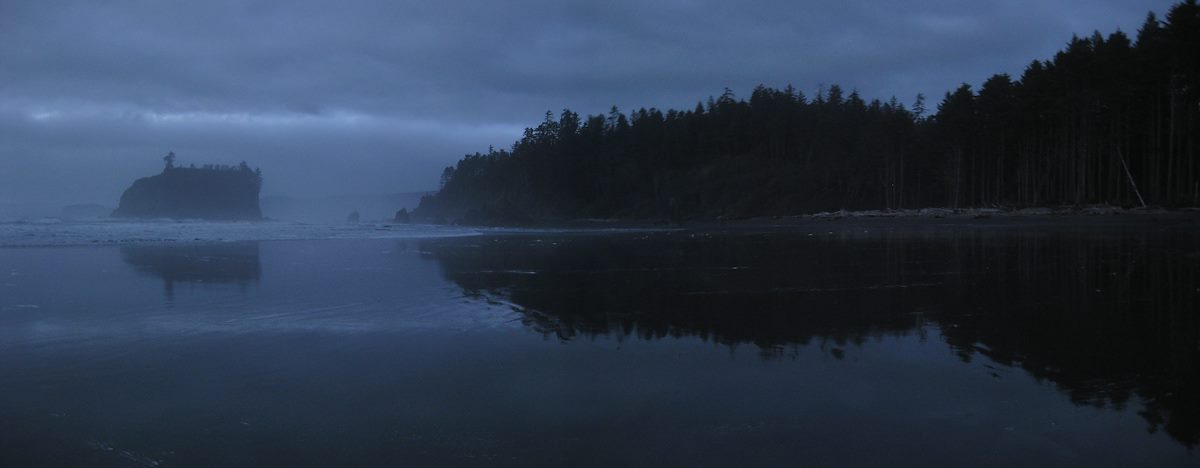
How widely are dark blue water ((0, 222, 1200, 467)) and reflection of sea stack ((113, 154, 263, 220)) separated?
4642 inches

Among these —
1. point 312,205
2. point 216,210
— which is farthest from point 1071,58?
point 312,205

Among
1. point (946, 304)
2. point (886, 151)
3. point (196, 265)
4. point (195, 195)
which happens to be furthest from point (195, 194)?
point (946, 304)

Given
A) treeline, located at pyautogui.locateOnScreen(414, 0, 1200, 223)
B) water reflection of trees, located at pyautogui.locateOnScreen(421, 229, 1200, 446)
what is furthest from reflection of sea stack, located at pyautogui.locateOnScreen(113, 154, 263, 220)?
water reflection of trees, located at pyautogui.locateOnScreen(421, 229, 1200, 446)

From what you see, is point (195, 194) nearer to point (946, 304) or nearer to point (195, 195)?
point (195, 195)

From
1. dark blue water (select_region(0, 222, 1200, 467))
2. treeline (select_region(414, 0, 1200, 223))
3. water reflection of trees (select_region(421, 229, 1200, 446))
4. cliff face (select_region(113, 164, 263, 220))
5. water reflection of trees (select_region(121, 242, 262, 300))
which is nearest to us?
dark blue water (select_region(0, 222, 1200, 467))

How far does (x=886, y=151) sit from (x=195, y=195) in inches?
4266

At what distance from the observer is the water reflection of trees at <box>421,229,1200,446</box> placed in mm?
6117

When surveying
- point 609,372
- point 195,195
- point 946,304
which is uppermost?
point 195,195

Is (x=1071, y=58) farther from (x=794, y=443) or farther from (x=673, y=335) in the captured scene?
(x=794, y=443)

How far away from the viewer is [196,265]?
17.5 metres

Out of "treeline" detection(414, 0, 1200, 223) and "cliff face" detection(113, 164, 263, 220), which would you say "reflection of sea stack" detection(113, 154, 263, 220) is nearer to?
"cliff face" detection(113, 164, 263, 220)

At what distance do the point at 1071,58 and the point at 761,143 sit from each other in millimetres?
53878

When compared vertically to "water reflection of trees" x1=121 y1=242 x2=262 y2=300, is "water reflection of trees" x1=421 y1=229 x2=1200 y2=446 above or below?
below

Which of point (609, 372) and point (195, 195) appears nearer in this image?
point (609, 372)
